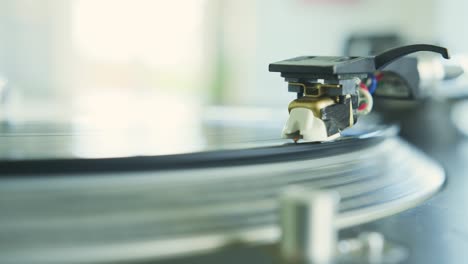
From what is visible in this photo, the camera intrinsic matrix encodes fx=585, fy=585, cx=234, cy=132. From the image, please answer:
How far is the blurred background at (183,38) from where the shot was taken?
2379mm

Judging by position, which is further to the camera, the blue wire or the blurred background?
the blurred background

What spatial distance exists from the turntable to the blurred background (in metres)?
1.39

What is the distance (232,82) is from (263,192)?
8.10 feet

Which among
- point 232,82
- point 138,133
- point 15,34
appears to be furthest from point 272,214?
point 15,34

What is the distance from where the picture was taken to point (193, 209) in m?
0.40

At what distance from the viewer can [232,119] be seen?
993mm

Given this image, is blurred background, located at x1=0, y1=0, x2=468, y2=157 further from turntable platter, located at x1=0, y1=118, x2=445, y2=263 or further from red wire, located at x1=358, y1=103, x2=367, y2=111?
turntable platter, located at x1=0, y1=118, x2=445, y2=263

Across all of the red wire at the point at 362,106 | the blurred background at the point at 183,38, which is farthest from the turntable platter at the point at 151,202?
the blurred background at the point at 183,38

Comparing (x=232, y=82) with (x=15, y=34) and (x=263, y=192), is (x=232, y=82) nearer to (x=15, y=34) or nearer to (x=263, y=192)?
(x=15, y=34)

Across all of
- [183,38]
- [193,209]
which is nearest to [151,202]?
[193,209]

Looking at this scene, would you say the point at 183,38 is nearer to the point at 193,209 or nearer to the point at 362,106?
the point at 362,106

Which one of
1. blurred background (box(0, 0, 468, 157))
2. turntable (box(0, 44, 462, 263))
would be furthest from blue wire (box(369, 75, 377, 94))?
blurred background (box(0, 0, 468, 157))

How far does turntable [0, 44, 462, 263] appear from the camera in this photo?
0.34 metres

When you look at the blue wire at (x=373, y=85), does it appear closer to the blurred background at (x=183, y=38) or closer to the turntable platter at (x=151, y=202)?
the turntable platter at (x=151, y=202)
